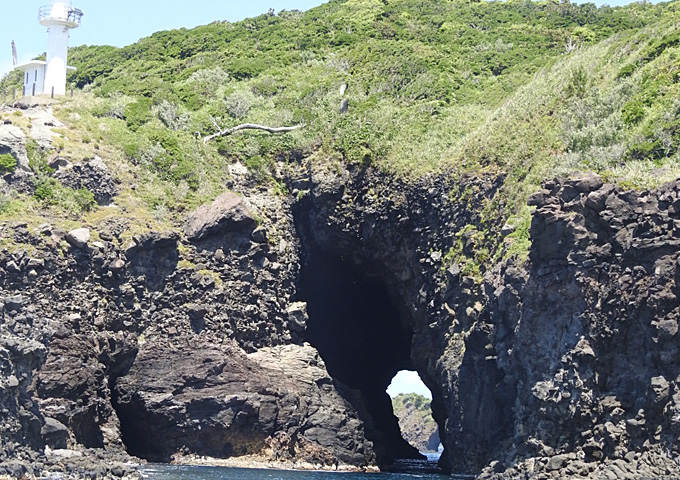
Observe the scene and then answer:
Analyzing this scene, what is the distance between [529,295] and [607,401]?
5.84 meters

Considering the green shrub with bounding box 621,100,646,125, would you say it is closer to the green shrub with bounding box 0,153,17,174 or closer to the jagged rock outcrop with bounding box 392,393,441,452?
the green shrub with bounding box 0,153,17,174

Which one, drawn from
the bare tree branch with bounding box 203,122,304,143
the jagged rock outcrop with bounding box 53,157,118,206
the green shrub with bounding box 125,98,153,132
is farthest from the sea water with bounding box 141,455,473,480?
the green shrub with bounding box 125,98,153,132

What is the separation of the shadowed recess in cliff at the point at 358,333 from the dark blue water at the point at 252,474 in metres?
5.34

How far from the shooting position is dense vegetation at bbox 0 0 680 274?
53.0 meters

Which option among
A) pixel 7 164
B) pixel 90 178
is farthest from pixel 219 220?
pixel 7 164

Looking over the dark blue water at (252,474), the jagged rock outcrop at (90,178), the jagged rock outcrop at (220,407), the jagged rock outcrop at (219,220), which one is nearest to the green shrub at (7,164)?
the jagged rock outcrop at (90,178)

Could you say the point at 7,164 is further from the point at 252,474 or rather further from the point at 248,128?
the point at 252,474

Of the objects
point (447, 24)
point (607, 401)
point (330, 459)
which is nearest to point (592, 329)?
point (607, 401)

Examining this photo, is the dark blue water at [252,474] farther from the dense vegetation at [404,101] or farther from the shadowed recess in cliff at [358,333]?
the dense vegetation at [404,101]

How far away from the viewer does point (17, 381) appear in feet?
137

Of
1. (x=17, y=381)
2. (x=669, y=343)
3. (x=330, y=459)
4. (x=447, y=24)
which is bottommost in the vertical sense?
(x=330, y=459)

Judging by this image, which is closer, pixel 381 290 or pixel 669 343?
pixel 669 343

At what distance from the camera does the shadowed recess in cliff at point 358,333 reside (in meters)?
63.3

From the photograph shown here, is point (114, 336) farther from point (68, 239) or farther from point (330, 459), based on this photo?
point (330, 459)
